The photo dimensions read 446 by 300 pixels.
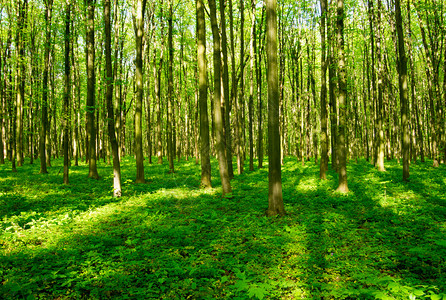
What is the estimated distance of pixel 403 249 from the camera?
521 centimetres

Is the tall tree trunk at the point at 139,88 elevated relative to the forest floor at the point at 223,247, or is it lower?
elevated

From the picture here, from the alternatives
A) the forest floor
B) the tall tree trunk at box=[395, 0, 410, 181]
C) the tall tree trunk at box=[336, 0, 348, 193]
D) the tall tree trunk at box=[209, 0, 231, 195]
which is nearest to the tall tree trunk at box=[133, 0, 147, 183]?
the forest floor

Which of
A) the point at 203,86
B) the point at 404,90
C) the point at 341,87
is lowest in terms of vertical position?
the point at 341,87

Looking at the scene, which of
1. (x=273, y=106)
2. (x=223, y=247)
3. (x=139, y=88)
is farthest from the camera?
(x=139, y=88)

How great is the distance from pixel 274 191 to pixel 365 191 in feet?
18.2

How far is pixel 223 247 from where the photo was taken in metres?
5.52

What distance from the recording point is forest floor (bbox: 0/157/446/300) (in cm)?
388

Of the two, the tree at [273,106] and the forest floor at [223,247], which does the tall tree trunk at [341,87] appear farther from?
the tree at [273,106]

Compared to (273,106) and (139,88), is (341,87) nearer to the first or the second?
(273,106)

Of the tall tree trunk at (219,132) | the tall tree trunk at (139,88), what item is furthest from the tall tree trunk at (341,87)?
the tall tree trunk at (139,88)

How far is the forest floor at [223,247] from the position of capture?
3883mm

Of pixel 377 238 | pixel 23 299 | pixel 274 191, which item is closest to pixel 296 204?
pixel 274 191

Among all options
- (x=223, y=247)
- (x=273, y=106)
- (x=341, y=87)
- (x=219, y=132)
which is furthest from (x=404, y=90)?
(x=223, y=247)

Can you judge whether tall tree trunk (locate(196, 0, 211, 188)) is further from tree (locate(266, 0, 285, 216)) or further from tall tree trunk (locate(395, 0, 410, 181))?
tall tree trunk (locate(395, 0, 410, 181))
